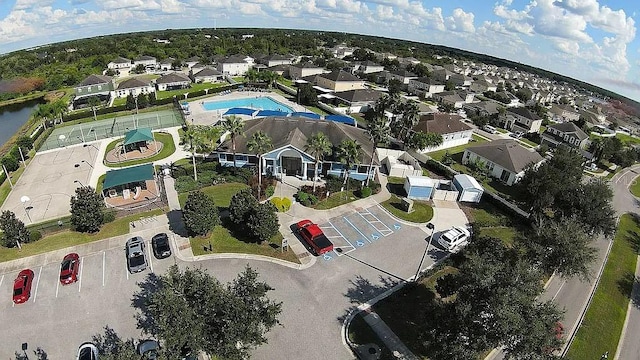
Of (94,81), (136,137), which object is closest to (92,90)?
(94,81)

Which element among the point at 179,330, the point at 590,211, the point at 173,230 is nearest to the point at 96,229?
the point at 173,230

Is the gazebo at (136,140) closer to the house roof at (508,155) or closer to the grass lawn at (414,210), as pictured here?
the grass lawn at (414,210)

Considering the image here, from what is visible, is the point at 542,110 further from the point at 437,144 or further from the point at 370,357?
the point at 370,357

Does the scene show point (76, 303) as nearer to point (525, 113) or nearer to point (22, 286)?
point (22, 286)

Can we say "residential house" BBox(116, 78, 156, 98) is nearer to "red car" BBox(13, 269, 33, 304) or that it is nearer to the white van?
"red car" BBox(13, 269, 33, 304)

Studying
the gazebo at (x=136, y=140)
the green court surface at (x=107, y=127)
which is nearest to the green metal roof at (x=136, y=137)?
the gazebo at (x=136, y=140)

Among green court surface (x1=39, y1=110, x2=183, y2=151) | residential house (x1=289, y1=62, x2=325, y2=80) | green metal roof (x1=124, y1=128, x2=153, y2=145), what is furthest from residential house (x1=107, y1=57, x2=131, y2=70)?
green metal roof (x1=124, y1=128, x2=153, y2=145)
